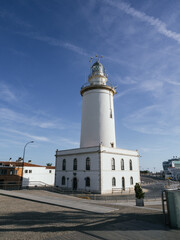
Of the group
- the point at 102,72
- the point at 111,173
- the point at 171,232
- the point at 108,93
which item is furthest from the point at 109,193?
the point at 102,72

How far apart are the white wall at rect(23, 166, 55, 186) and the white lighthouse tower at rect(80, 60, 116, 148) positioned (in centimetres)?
2269

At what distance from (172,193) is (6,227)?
8.14m

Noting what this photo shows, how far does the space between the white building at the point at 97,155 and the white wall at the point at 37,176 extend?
1583 centimetres

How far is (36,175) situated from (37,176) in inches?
18.1

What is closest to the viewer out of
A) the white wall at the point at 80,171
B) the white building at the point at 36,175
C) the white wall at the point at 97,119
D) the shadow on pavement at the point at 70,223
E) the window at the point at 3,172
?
the shadow on pavement at the point at 70,223

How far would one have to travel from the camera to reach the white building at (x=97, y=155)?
2979 cm

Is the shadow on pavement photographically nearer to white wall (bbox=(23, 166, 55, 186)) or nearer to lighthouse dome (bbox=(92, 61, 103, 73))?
lighthouse dome (bbox=(92, 61, 103, 73))

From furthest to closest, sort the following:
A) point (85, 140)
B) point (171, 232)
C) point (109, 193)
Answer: point (85, 140) < point (109, 193) < point (171, 232)

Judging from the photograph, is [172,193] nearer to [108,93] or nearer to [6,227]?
[6,227]

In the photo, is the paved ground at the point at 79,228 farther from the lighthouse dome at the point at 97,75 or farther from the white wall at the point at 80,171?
the lighthouse dome at the point at 97,75

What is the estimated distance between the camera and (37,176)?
49.9 m

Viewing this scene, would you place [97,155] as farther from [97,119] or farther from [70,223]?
[70,223]

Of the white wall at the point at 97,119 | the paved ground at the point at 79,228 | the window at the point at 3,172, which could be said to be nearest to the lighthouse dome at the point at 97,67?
the white wall at the point at 97,119

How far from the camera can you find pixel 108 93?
37031mm
